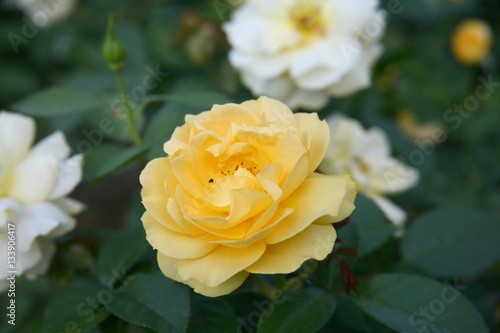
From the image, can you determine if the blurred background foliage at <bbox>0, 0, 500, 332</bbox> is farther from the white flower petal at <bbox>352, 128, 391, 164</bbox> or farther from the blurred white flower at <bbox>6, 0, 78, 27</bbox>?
the white flower petal at <bbox>352, 128, 391, 164</bbox>

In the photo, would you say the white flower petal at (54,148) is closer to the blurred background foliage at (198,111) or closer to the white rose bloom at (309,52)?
the blurred background foliage at (198,111)

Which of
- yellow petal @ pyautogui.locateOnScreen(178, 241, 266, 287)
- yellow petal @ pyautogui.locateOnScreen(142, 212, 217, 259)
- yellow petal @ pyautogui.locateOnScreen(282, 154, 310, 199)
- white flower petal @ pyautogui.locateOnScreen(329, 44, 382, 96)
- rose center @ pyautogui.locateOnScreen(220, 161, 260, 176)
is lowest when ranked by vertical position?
white flower petal @ pyautogui.locateOnScreen(329, 44, 382, 96)

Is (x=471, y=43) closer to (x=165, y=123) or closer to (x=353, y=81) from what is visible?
(x=353, y=81)

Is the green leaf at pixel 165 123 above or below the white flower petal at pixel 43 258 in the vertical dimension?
above

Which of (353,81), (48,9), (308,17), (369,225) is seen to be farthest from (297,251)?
(48,9)

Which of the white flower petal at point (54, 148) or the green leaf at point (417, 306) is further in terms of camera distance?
the white flower petal at point (54, 148)

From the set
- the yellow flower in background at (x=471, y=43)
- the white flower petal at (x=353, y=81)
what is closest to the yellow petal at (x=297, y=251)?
the white flower petal at (x=353, y=81)

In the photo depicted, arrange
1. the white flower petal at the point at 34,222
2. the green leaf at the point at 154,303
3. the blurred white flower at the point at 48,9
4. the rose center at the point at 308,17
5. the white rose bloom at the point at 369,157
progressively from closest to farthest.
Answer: the green leaf at the point at 154,303 < the white flower petal at the point at 34,222 < the white rose bloom at the point at 369,157 < the rose center at the point at 308,17 < the blurred white flower at the point at 48,9

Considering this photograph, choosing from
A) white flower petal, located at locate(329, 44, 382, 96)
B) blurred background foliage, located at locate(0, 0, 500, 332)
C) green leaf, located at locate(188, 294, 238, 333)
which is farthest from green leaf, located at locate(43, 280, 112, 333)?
white flower petal, located at locate(329, 44, 382, 96)
